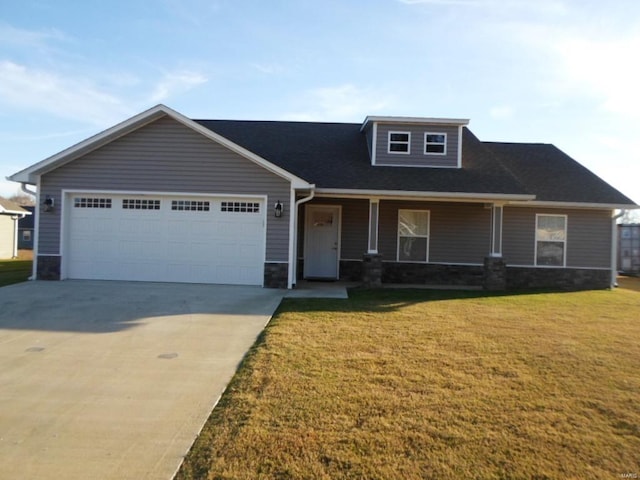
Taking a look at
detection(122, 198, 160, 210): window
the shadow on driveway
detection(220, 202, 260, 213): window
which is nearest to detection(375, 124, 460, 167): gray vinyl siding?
detection(220, 202, 260, 213): window

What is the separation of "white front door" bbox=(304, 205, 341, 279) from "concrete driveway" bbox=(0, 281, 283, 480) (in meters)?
4.96

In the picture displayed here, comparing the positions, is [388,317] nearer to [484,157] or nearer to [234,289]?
[234,289]

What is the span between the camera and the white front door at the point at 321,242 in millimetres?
14477

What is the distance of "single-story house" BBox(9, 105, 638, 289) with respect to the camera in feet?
38.7

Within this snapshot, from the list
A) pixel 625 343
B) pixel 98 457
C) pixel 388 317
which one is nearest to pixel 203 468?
pixel 98 457

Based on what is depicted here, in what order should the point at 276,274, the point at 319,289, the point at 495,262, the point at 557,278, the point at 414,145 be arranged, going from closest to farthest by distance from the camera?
the point at 276,274, the point at 319,289, the point at 495,262, the point at 414,145, the point at 557,278

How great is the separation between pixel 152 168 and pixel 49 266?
141 inches

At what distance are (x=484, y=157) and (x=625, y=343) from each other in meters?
9.18

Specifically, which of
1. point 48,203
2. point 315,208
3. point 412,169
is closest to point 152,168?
point 48,203

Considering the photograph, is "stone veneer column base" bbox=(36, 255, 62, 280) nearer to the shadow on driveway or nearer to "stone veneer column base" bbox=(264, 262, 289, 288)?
the shadow on driveway

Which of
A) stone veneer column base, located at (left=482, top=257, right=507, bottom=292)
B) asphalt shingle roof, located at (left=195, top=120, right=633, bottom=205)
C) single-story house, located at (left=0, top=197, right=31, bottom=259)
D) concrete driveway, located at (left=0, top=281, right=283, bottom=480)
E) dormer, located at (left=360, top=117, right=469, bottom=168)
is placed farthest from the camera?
single-story house, located at (left=0, top=197, right=31, bottom=259)

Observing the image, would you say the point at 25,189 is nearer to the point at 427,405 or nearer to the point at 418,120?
the point at 418,120

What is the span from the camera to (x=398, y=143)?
14406 mm

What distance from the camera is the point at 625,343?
6914mm
